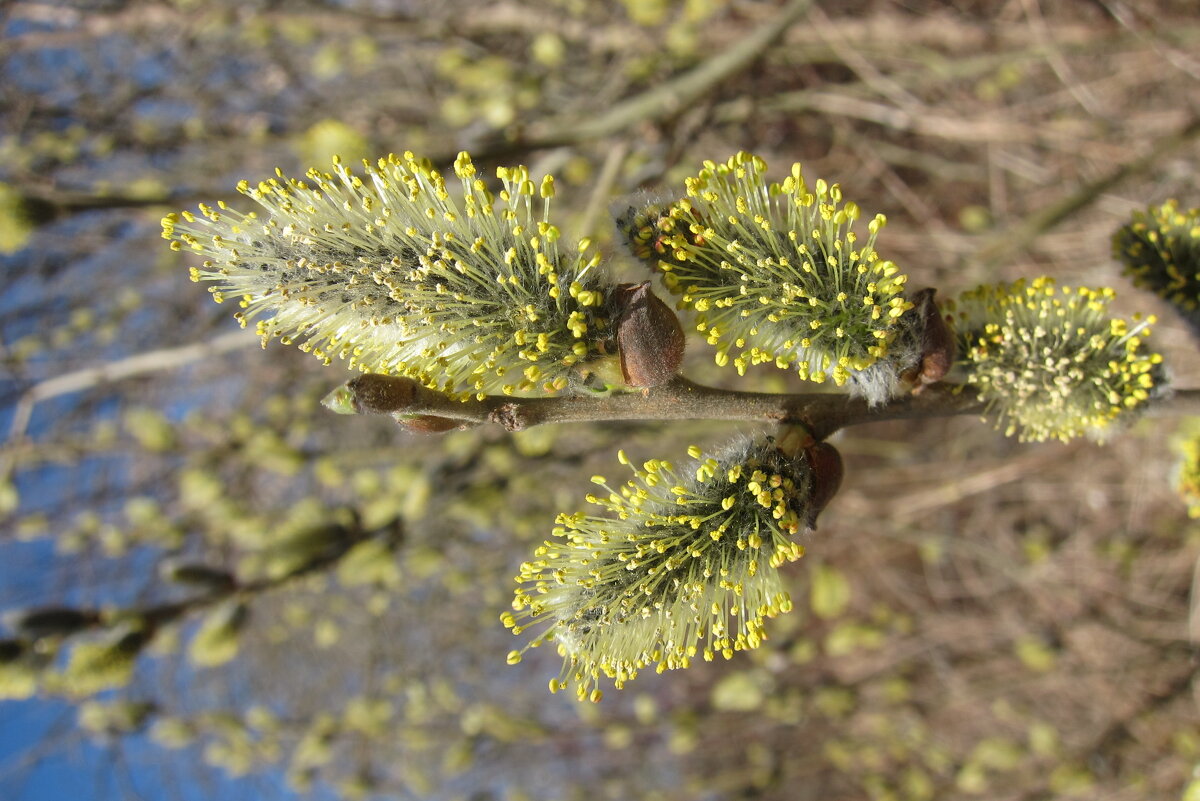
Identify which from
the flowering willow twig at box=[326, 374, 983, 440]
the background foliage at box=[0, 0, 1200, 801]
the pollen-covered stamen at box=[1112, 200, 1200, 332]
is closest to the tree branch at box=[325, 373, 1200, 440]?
the flowering willow twig at box=[326, 374, 983, 440]

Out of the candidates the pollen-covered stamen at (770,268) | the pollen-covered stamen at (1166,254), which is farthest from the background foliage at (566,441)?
the pollen-covered stamen at (770,268)

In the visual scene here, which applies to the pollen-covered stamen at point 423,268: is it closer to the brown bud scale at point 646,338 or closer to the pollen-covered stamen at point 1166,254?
the brown bud scale at point 646,338

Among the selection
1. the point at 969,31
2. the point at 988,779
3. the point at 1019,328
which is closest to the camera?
the point at 1019,328

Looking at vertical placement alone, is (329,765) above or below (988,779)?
above

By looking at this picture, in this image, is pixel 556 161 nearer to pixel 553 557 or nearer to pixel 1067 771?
pixel 553 557

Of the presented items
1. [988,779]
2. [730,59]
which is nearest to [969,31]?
[730,59]

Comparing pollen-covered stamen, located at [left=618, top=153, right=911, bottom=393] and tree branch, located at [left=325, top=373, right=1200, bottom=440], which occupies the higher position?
pollen-covered stamen, located at [left=618, top=153, right=911, bottom=393]

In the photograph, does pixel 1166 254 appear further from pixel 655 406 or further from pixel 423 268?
pixel 423 268

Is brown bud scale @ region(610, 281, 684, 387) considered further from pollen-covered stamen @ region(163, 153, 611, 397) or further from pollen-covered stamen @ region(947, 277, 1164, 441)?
pollen-covered stamen @ region(947, 277, 1164, 441)

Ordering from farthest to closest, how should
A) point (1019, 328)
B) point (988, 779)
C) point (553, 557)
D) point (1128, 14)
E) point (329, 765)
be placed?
point (329, 765), point (988, 779), point (1128, 14), point (1019, 328), point (553, 557)
